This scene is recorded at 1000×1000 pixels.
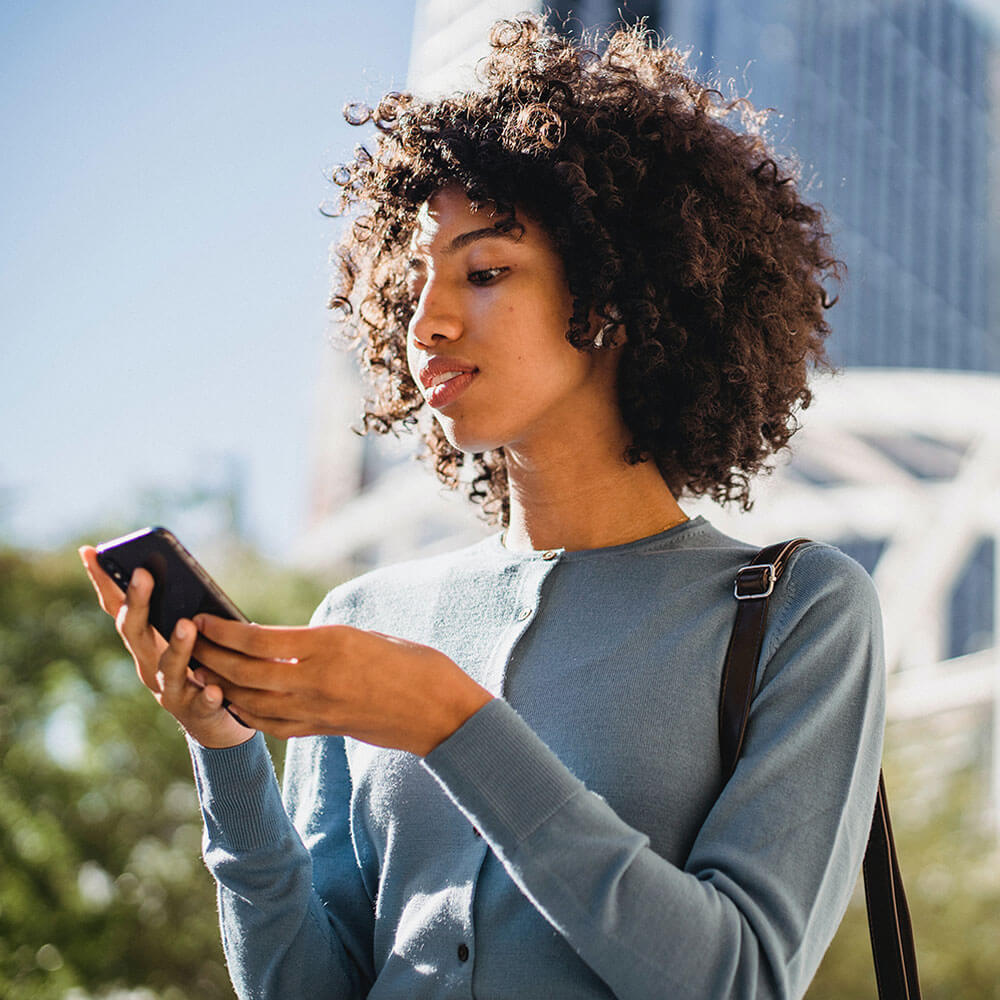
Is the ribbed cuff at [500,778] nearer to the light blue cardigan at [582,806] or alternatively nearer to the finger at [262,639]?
the light blue cardigan at [582,806]

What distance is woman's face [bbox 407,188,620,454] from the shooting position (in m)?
1.71

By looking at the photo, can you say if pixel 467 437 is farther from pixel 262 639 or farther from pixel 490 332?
pixel 262 639

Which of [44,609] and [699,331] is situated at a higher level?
[699,331]

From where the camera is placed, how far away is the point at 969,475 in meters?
13.8

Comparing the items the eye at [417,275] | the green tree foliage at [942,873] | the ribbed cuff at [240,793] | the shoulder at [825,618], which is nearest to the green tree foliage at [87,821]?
the green tree foliage at [942,873]

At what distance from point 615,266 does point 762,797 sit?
2.69 feet

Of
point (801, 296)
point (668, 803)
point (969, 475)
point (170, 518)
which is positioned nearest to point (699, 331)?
point (801, 296)

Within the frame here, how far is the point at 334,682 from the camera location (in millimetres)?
1260

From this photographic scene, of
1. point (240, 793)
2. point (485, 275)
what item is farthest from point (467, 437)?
point (240, 793)

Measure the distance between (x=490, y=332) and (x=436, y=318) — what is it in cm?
8

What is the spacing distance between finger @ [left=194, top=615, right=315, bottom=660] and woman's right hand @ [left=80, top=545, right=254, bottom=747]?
4cm

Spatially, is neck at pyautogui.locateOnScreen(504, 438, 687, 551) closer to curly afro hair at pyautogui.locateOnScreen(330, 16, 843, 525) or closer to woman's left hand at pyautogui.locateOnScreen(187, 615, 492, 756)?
curly afro hair at pyautogui.locateOnScreen(330, 16, 843, 525)

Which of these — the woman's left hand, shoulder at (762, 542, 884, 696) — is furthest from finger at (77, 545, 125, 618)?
shoulder at (762, 542, 884, 696)

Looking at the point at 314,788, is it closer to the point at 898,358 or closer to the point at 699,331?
the point at 699,331
